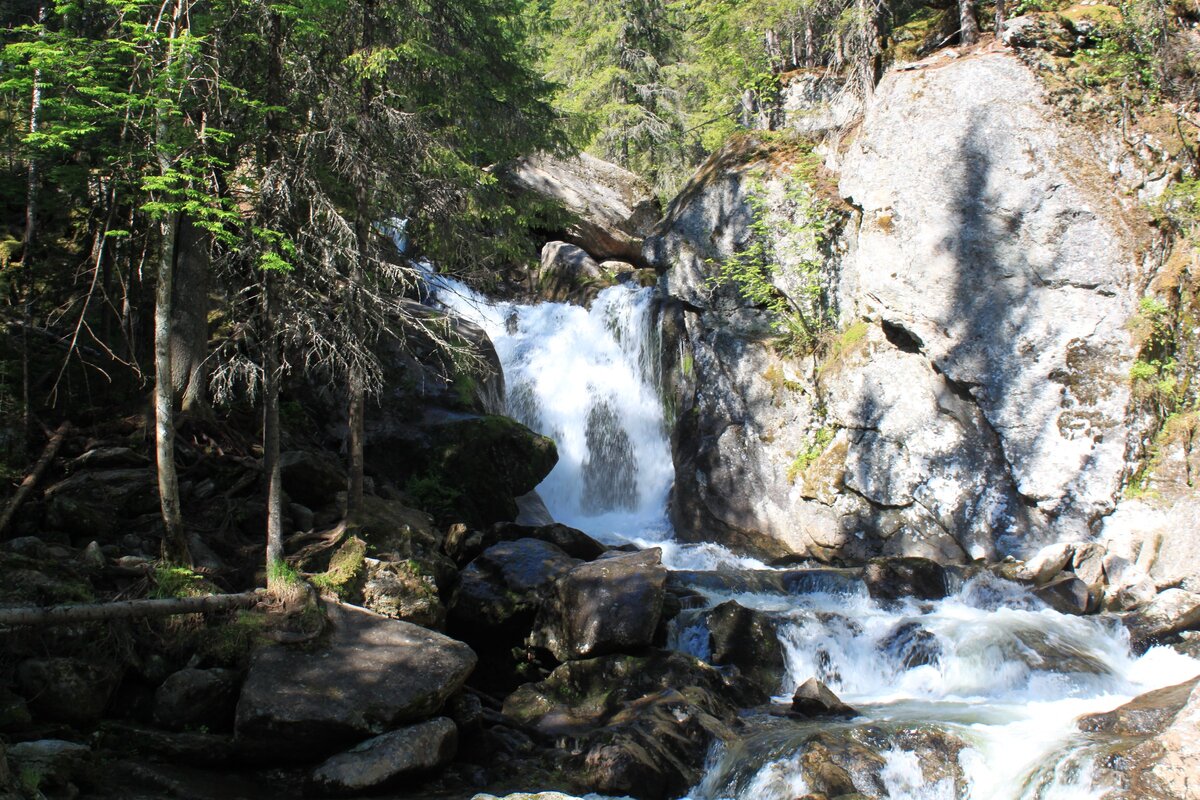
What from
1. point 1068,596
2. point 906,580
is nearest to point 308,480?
point 906,580

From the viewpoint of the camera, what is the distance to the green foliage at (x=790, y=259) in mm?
15008

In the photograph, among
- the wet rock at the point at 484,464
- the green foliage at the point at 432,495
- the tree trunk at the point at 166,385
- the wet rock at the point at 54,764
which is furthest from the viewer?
the wet rock at the point at 484,464

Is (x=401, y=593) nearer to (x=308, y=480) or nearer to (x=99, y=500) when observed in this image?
(x=308, y=480)

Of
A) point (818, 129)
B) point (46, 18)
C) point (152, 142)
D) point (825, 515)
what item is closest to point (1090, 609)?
point (825, 515)

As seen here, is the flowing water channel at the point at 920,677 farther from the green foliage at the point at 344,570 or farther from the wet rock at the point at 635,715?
the green foliage at the point at 344,570

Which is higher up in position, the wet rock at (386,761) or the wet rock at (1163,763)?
the wet rock at (1163,763)

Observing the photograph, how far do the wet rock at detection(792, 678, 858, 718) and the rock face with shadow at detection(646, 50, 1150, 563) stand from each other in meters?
4.96

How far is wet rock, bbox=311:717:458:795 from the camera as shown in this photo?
254 inches

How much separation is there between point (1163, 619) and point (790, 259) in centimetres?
837

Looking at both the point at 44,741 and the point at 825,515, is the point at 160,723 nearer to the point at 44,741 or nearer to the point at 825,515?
the point at 44,741

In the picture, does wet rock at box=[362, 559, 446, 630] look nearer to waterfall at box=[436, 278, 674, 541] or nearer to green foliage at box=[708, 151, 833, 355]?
waterfall at box=[436, 278, 674, 541]

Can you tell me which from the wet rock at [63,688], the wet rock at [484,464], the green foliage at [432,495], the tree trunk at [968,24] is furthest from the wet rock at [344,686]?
the tree trunk at [968,24]

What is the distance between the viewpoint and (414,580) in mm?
9055

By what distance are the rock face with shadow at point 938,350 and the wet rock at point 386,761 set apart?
8481 millimetres
